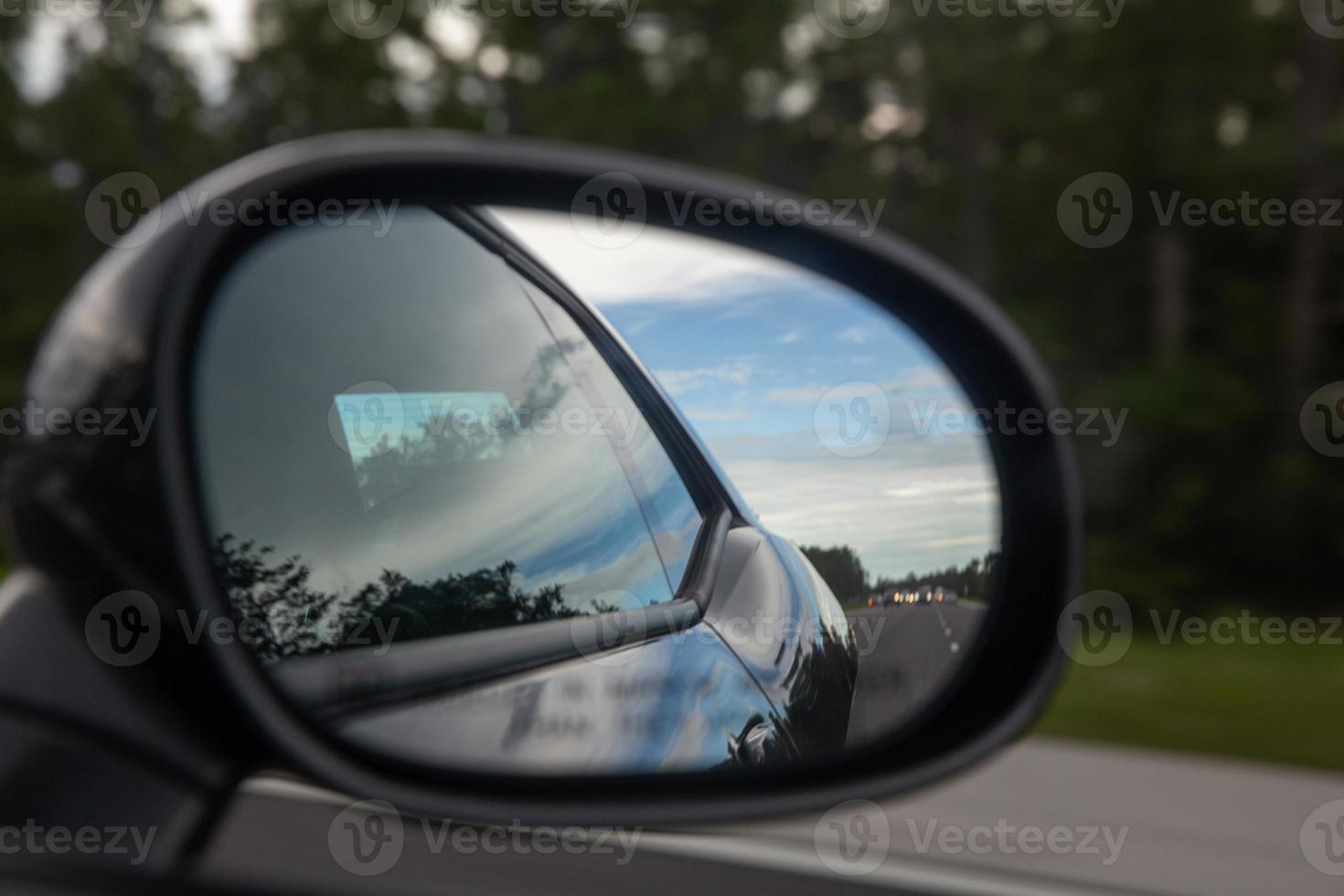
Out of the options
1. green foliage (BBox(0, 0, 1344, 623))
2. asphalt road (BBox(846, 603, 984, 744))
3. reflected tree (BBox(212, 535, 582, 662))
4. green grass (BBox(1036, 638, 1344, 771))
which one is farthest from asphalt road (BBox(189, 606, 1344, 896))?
green foliage (BBox(0, 0, 1344, 623))

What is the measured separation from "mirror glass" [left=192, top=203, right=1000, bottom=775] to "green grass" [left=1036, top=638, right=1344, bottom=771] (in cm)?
356

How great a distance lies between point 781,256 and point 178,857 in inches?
41.2

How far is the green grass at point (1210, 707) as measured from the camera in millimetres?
5594

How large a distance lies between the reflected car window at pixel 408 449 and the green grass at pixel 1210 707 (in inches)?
145

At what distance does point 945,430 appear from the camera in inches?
67.8

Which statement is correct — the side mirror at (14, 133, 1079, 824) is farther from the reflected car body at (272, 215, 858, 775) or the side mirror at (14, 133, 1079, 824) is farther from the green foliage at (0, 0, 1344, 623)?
the green foliage at (0, 0, 1344, 623)

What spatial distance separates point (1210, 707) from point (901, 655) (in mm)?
5392

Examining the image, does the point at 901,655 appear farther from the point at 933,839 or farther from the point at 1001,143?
the point at 1001,143

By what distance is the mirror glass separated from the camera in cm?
135

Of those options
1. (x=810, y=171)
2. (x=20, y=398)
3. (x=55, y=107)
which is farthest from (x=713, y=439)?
(x=810, y=171)

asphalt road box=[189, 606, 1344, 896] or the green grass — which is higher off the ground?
asphalt road box=[189, 606, 1344, 896]

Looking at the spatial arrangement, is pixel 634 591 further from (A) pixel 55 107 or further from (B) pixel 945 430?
(A) pixel 55 107

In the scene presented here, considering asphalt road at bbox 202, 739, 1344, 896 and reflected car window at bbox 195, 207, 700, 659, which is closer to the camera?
reflected car window at bbox 195, 207, 700, 659

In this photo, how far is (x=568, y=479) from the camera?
5.33 ft
